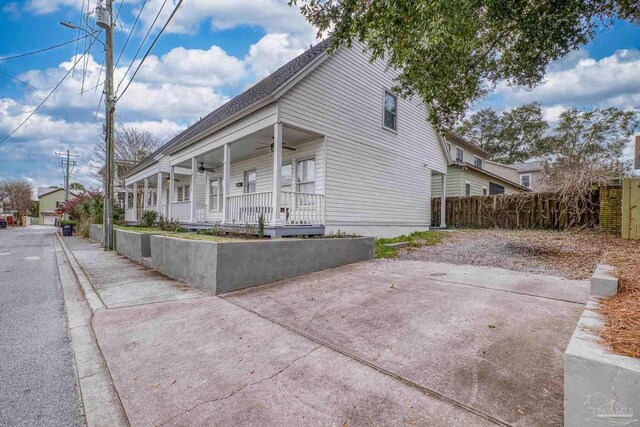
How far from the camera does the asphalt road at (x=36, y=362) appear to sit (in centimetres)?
232

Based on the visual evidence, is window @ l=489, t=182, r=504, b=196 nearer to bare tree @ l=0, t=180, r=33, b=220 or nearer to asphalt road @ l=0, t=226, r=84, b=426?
asphalt road @ l=0, t=226, r=84, b=426

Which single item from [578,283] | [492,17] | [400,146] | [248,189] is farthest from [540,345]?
[248,189]

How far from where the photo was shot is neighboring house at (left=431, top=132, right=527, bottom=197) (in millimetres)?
18141

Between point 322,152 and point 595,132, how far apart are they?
3037 centimetres

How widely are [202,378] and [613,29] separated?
976 cm

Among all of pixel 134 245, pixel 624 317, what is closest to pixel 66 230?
pixel 134 245

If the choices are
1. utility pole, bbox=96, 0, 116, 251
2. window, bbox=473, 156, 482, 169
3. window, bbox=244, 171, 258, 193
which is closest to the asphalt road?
utility pole, bbox=96, 0, 116, 251

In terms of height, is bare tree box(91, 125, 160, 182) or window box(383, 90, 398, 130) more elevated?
bare tree box(91, 125, 160, 182)

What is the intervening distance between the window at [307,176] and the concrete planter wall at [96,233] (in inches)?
458

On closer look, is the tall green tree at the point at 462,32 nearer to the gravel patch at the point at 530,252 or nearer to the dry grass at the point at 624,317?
the dry grass at the point at 624,317

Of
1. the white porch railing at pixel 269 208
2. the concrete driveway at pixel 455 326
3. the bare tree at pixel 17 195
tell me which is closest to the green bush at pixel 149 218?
the white porch railing at pixel 269 208

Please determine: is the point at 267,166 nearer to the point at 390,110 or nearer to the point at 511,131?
the point at 390,110

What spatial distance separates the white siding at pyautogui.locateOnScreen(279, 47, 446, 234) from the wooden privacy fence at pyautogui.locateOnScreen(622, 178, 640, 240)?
6398 mm

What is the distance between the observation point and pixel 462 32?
4.74 meters
